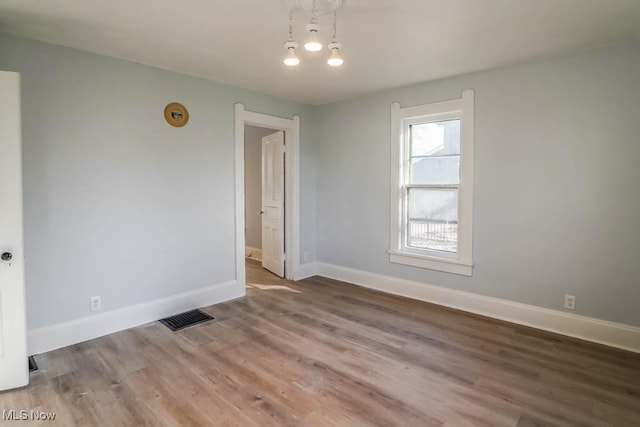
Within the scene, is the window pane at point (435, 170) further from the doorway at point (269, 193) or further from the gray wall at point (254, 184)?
the gray wall at point (254, 184)

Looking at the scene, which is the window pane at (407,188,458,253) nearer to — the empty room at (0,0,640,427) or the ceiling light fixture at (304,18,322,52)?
the empty room at (0,0,640,427)

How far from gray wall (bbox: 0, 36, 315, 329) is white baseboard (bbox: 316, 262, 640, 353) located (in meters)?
1.97

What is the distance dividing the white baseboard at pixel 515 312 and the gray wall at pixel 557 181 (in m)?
0.07

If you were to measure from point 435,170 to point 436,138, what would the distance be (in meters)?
0.36

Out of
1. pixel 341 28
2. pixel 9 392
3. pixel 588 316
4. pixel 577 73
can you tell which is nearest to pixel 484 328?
pixel 588 316

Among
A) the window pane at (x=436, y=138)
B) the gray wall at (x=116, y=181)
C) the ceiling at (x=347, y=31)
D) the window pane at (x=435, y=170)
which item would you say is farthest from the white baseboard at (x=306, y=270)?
the ceiling at (x=347, y=31)

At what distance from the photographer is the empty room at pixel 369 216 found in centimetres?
226

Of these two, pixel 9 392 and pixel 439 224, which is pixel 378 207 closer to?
pixel 439 224

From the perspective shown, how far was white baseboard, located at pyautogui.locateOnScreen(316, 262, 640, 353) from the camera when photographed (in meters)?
2.88

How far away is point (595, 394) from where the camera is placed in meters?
2.26

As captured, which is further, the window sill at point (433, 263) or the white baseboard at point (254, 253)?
the white baseboard at point (254, 253)

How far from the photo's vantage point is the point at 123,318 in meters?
3.25

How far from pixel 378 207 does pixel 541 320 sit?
207cm

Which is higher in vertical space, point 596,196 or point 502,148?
point 502,148
